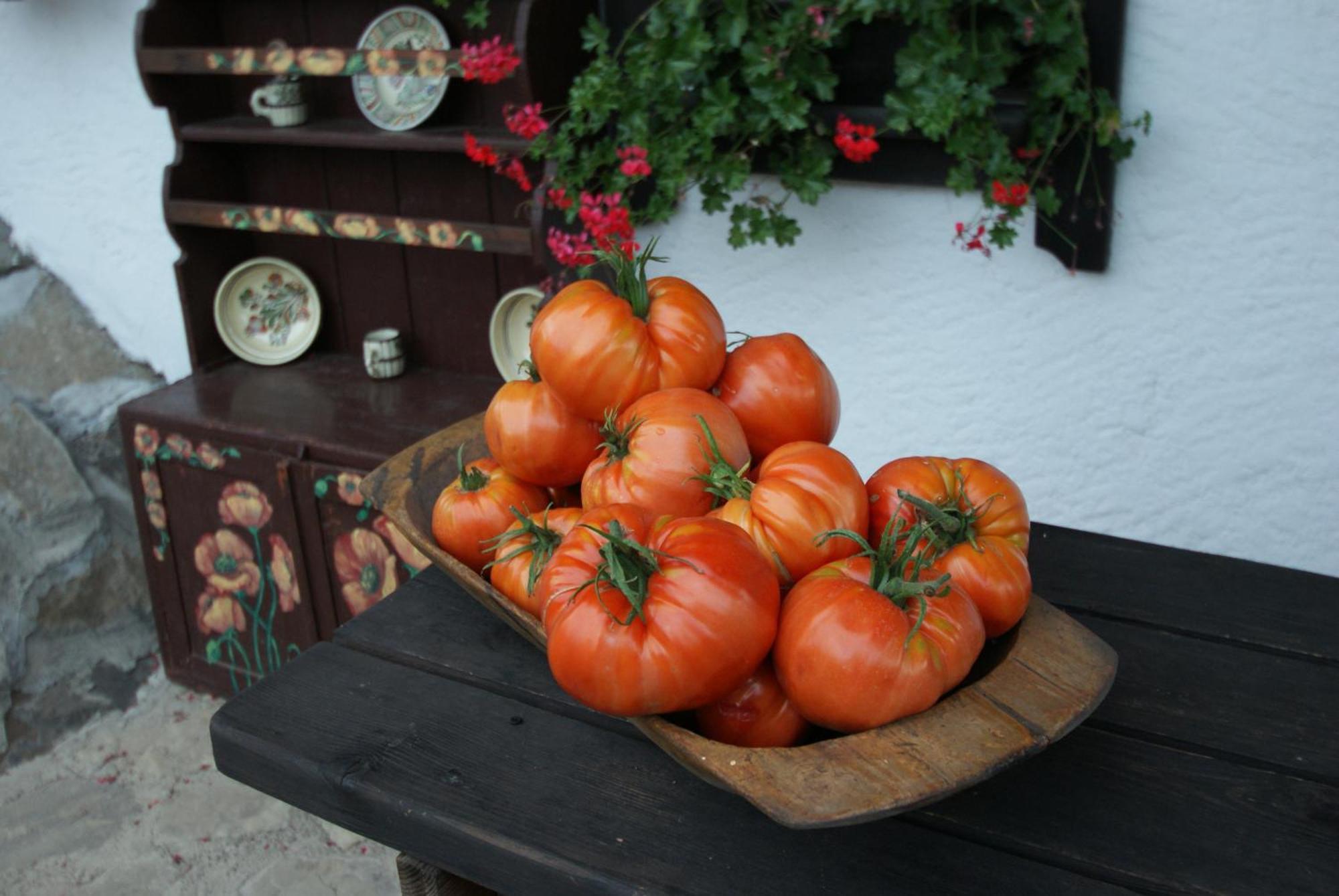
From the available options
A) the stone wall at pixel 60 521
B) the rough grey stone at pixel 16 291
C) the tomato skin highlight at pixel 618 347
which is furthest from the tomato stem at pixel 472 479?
the rough grey stone at pixel 16 291

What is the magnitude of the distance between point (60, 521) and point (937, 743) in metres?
2.37

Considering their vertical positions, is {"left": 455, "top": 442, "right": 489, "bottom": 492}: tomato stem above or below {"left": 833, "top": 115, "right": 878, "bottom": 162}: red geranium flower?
below

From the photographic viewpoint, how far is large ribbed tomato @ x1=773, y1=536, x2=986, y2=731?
2.53 ft

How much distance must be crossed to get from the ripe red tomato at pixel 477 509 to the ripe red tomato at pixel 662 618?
0.72 feet

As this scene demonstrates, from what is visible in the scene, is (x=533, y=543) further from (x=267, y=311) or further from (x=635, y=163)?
(x=267, y=311)

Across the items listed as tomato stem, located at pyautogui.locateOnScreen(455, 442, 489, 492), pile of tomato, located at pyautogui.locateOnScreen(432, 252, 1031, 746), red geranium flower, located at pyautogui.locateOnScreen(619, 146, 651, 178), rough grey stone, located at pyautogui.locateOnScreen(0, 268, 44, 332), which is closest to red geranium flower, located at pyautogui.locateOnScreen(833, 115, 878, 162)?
red geranium flower, located at pyautogui.locateOnScreen(619, 146, 651, 178)

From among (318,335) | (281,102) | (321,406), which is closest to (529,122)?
(281,102)

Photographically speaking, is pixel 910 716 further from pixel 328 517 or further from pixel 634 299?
pixel 328 517

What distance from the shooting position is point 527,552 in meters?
0.98

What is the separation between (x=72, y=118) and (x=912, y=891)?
2552mm

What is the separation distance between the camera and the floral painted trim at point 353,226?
216 centimetres

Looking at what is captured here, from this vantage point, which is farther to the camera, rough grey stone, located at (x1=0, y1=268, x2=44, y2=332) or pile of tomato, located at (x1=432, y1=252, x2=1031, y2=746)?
rough grey stone, located at (x1=0, y1=268, x2=44, y2=332)

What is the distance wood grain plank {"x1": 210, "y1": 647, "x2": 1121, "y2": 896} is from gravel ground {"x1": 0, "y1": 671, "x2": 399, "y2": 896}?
117 centimetres

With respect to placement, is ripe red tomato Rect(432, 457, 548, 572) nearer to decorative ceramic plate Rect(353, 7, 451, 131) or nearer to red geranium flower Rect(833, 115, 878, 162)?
red geranium flower Rect(833, 115, 878, 162)
